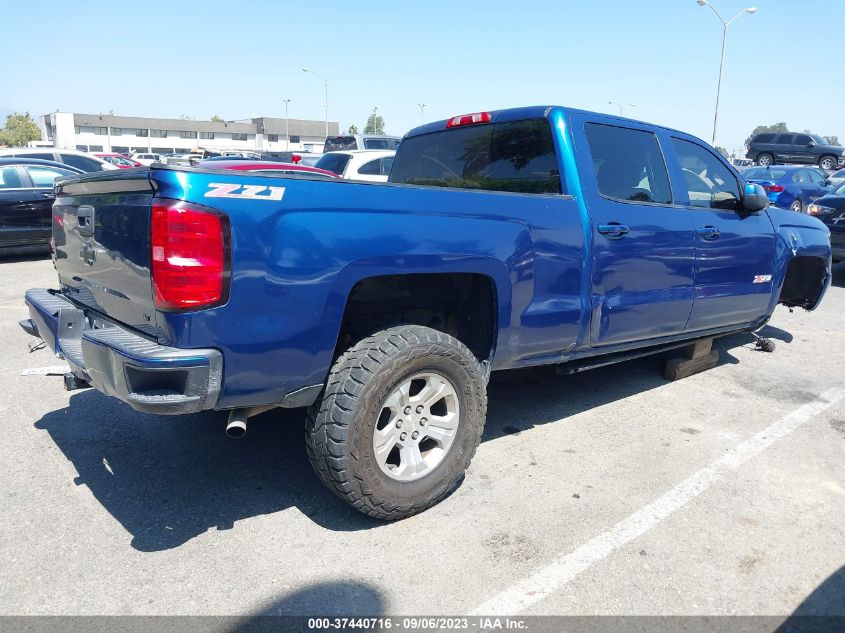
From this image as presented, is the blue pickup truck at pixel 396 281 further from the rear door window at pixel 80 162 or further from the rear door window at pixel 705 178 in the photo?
the rear door window at pixel 80 162

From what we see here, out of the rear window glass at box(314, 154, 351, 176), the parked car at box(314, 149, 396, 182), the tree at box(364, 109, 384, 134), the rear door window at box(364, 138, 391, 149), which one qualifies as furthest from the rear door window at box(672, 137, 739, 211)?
the tree at box(364, 109, 384, 134)

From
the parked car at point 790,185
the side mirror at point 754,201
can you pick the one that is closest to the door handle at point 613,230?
the side mirror at point 754,201

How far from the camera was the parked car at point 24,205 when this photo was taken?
9734 millimetres

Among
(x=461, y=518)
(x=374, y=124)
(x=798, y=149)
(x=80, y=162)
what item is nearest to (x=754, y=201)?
(x=461, y=518)

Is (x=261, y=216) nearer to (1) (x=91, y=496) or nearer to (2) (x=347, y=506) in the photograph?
(2) (x=347, y=506)

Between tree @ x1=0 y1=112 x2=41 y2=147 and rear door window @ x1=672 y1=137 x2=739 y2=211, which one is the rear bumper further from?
tree @ x1=0 y1=112 x2=41 y2=147

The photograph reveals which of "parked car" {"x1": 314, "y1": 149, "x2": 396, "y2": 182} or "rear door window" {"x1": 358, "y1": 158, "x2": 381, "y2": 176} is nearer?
"parked car" {"x1": 314, "y1": 149, "x2": 396, "y2": 182}

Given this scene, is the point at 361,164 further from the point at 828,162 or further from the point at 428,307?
the point at 828,162

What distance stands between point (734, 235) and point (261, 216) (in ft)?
12.2

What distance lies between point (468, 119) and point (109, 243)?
2.49 m

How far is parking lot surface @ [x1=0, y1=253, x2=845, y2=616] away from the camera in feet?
8.26

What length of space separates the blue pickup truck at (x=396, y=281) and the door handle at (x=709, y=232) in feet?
0.14

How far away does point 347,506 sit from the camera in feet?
10.3

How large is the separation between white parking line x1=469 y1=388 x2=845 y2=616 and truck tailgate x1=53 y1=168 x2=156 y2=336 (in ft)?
5.88
